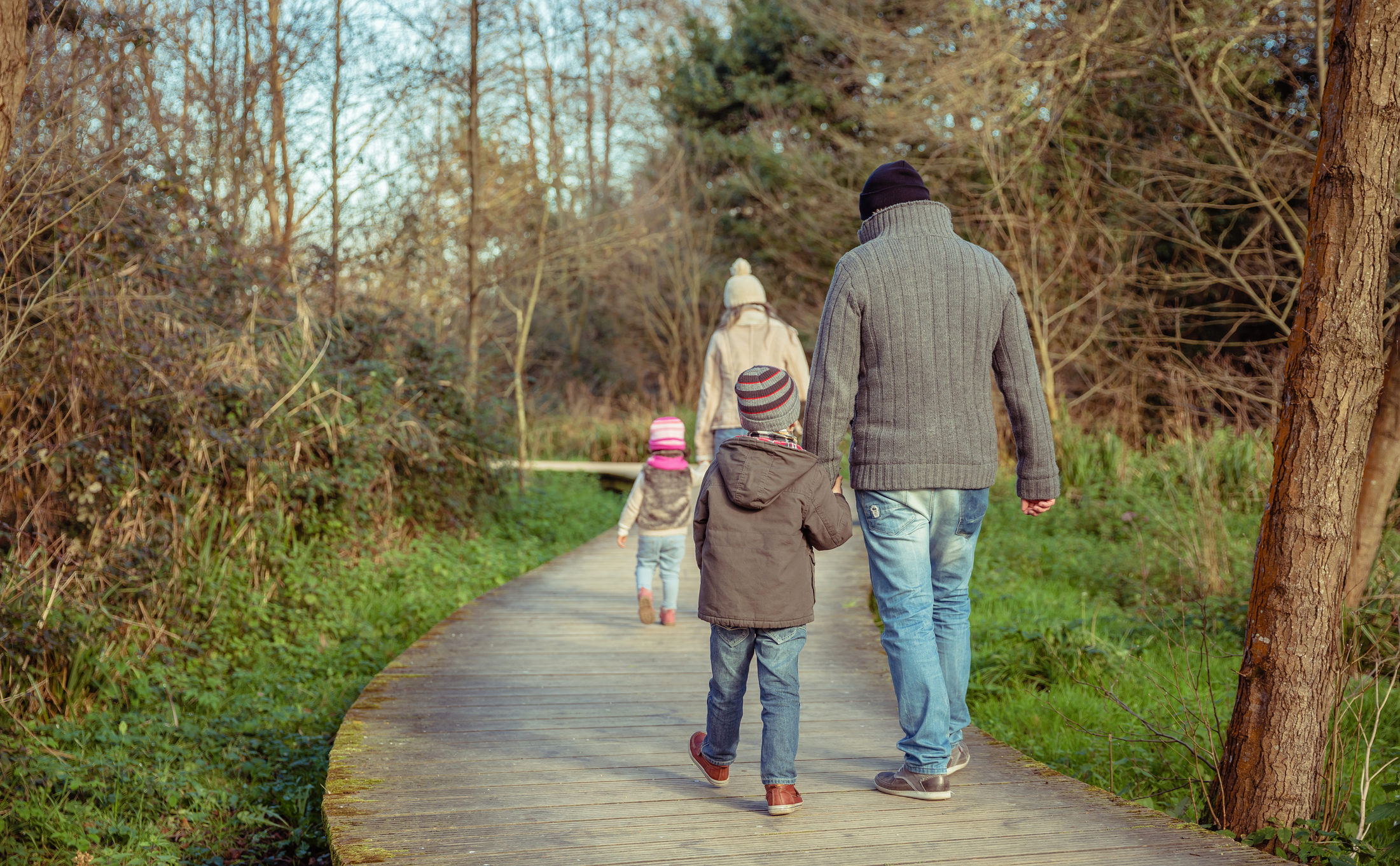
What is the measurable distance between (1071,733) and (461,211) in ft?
34.8

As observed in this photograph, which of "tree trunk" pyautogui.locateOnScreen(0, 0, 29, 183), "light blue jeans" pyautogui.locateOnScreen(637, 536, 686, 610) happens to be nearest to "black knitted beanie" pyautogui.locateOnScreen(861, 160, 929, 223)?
"light blue jeans" pyautogui.locateOnScreen(637, 536, 686, 610)

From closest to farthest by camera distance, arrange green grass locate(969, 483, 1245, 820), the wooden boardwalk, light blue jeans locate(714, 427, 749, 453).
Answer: the wooden boardwalk < green grass locate(969, 483, 1245, 820) < light blue jeans locate(714, 427, 749, 453)

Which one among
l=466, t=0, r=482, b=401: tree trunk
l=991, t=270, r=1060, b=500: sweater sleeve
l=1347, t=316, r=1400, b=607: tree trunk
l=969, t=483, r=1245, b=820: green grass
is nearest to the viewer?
l=991, t=270, r=1060, b=500: sweater sleeve

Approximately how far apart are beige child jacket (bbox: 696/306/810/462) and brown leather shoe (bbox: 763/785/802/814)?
2996 mm

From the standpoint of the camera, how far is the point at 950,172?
Result: 15.5 m

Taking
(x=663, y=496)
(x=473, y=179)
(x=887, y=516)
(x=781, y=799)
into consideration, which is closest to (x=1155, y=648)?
(x=663, y=496)

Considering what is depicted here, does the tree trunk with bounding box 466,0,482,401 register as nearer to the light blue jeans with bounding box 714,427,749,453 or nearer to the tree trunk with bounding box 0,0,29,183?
the light blue jeans with bounding box 714,427,749,453

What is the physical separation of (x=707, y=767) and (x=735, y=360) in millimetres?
2999

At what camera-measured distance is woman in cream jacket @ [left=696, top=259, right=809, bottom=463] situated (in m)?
6.04

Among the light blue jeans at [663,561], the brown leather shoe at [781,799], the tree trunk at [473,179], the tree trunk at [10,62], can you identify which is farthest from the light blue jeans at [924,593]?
the tree trunk at [473,179]

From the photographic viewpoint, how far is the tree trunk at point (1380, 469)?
17.0 feet

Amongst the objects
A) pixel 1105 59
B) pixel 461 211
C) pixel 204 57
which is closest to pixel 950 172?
pixel 1105 59

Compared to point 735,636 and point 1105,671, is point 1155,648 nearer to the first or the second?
point 1105,671

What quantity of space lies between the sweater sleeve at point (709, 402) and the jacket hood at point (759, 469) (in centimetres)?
287
